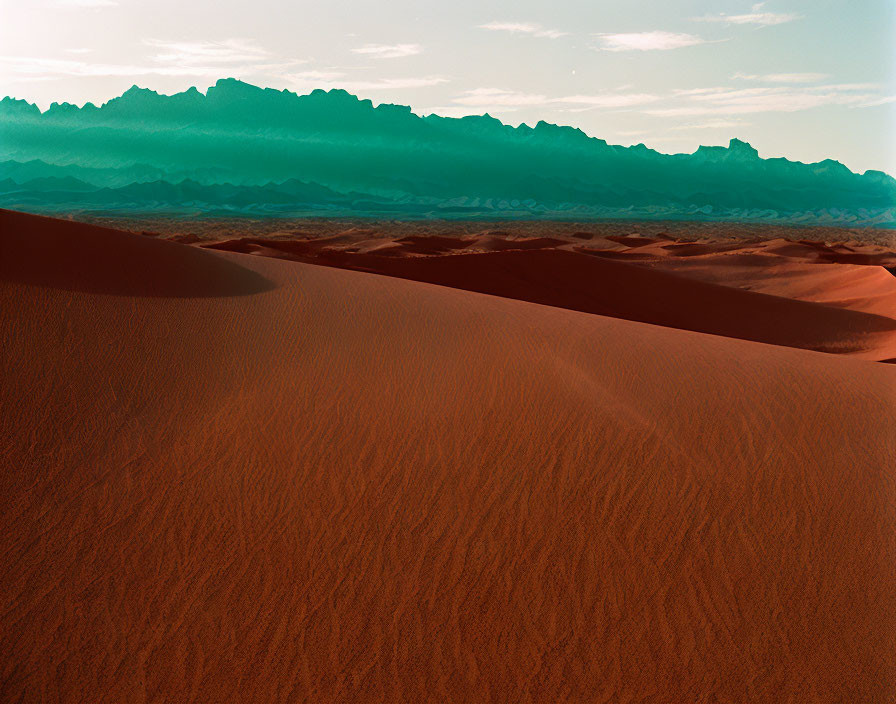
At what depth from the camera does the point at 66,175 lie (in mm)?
159500

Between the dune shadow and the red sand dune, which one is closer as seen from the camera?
the red sand dune

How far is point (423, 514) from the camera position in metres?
6.17

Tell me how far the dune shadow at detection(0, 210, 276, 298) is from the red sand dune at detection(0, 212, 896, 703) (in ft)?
0.98

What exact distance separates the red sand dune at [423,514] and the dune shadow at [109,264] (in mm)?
298

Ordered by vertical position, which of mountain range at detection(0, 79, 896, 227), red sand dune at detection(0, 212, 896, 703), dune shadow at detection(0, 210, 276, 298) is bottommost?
red sand dune at detection(0, 212, 896, 703)

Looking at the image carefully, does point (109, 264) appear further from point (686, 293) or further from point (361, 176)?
point (361, 176)

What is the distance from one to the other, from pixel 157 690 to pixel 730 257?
28.1 m

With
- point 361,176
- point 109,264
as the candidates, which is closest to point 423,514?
point 109,264

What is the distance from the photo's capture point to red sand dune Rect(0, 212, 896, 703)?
16.4ft

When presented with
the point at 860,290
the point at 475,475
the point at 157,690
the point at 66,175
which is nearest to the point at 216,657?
the point at 157,690

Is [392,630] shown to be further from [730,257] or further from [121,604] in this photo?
[730,257]

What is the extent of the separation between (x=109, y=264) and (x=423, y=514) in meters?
6.23

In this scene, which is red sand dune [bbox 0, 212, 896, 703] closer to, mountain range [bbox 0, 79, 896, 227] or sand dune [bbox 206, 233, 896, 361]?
sand dune [bbox 206, 233, 896, 361]

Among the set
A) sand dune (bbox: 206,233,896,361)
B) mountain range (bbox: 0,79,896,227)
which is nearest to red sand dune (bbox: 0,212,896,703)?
sand dune (bbox: 206,233,896,361)
